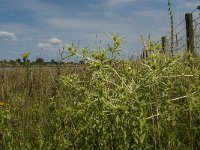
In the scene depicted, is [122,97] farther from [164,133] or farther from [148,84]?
[164,133]

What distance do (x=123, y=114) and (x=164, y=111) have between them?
0.47m

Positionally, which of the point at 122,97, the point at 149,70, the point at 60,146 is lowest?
the point at 60,146

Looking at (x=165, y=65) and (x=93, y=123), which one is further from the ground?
(x=165, y=65)

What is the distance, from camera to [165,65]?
2721 millimetres

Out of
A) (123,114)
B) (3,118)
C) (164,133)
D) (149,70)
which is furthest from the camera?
(3,118)

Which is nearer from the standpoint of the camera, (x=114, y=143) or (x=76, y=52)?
(x=114, y=143)

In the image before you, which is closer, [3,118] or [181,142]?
[181,142]

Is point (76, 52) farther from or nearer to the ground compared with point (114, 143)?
farther from the ground

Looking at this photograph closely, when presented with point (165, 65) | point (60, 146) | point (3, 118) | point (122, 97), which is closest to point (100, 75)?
point (122, 97)

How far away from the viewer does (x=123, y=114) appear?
2402 mm

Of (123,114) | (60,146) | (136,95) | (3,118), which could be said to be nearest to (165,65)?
(136,95)

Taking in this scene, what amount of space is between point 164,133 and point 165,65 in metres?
0.48

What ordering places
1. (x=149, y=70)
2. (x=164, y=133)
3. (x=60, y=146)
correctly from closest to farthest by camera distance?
1. (x=149, y=70)
2. (x=164, y=133)
3. (x=60, y=146)

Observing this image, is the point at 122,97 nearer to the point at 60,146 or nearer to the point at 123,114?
the point at 123,114
